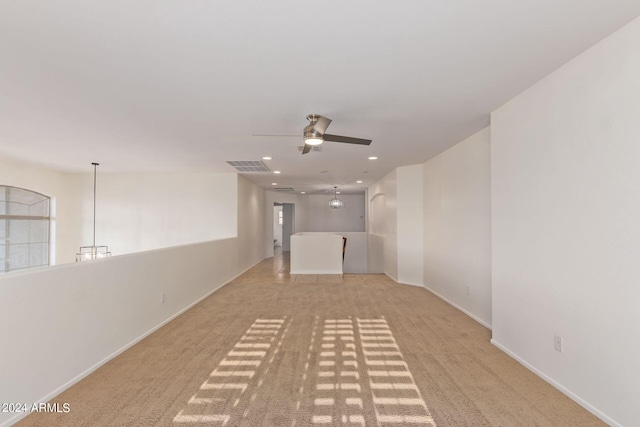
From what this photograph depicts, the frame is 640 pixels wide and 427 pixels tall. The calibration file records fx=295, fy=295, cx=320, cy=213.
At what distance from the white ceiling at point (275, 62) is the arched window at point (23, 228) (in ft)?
10.1

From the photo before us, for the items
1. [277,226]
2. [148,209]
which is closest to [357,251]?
[277,226]

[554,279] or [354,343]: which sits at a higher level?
[554,279]

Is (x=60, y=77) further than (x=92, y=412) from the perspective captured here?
Yes

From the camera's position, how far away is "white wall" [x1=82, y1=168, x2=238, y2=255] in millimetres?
7059

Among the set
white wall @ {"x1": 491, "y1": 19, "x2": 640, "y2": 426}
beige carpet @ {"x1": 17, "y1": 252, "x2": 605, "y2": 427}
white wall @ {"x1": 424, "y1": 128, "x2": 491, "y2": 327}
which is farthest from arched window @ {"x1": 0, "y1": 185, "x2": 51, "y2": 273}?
white wall @ {"x1": 491, "y1": 19, "x2": 640, "y2": 426}

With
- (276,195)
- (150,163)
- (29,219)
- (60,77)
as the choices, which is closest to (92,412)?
(60,77)

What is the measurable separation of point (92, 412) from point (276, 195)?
9.56m

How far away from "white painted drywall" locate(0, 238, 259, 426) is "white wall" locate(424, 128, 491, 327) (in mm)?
4160

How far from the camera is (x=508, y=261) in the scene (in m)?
2.96

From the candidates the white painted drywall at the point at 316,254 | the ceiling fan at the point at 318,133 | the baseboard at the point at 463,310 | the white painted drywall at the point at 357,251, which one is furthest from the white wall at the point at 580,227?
the white painted drywall at the point at 357,251

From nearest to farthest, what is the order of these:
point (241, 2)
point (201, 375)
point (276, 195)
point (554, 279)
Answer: point (241, 2) → point (554, 279) → point (201, 375) → point (276, 195)

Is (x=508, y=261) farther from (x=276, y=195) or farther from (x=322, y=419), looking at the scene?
(x=276, y=195)

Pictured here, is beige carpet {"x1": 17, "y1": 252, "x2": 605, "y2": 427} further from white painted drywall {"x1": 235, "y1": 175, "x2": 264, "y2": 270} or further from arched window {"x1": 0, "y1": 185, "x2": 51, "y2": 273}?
arched window {"x1": 0, "y1": 185, "x2": 51, "y2": 273}

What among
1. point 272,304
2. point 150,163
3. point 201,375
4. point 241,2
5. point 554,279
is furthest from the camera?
point 150,163
